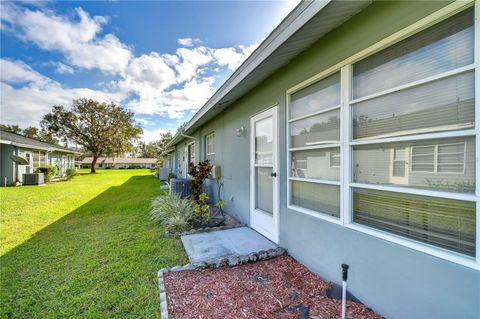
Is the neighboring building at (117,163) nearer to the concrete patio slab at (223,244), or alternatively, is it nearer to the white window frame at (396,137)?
the concrete patio slab at (223,244)

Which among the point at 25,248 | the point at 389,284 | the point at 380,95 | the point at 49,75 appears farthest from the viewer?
the point at 49,75

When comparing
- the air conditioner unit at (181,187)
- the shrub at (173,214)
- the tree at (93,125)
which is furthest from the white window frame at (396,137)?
the tree at (93,125)

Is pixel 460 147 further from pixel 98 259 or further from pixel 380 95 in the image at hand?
pixel 98 259

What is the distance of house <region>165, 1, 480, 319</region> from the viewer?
4.94ft

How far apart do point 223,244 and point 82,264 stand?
213 centimetres

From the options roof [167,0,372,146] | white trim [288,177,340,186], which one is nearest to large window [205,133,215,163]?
roof [167,0,372,146]

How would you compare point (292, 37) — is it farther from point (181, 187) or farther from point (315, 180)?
point (181, 187)

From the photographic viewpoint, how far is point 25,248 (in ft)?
12.3

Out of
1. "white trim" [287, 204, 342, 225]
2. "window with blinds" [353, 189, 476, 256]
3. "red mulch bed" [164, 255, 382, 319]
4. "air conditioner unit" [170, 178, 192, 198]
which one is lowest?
"red mulch bed" [164, 255, 382, 319]

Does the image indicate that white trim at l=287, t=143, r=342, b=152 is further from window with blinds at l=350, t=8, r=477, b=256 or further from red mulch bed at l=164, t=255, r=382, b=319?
red mulch bed at l=164, t=255, r=382, b=319

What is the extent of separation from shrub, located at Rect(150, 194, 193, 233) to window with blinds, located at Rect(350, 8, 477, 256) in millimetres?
3561

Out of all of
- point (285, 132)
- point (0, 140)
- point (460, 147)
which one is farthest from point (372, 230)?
point (0, 140)

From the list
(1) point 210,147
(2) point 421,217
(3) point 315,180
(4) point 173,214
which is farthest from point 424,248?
(1) point 210,147

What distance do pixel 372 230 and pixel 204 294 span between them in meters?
1.92
